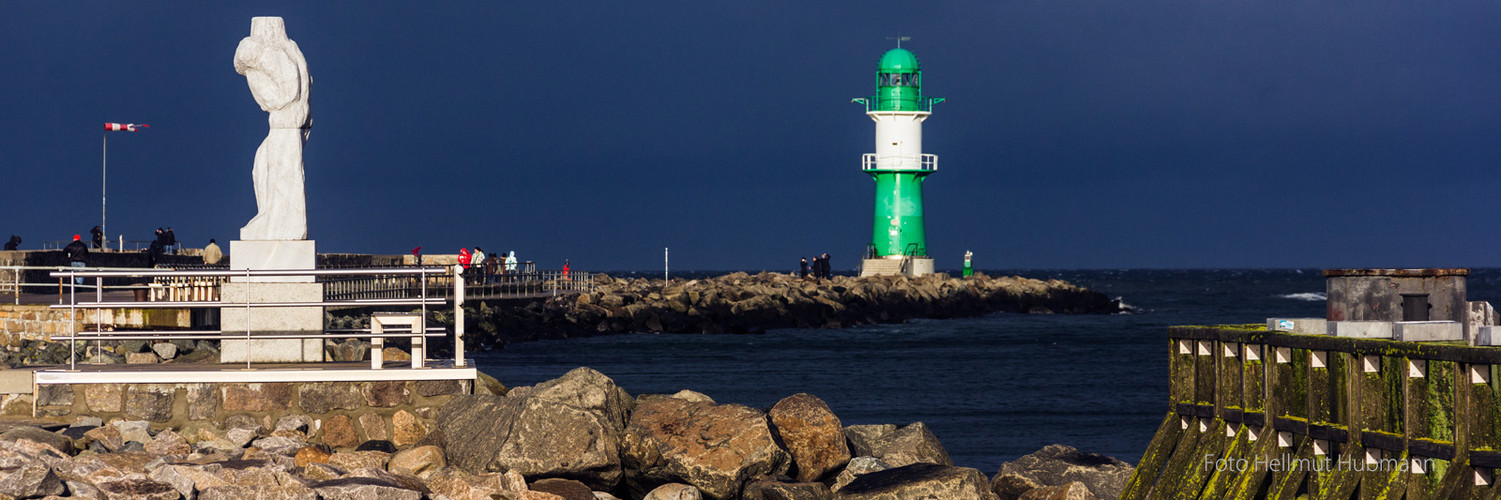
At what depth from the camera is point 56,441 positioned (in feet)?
29.5

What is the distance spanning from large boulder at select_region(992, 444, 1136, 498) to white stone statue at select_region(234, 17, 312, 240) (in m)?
5.79

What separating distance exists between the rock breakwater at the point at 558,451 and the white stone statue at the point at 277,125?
6.23ft

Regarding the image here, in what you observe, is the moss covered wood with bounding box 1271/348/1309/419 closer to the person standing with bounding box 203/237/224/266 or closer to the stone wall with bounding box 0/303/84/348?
the stone wall with bounding box 0/303/84/348

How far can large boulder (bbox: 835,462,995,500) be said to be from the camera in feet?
31.3

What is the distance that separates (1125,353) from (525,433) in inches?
1059

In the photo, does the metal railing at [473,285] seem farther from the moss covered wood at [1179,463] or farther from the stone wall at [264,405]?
the moss covered wood at [1179,463]

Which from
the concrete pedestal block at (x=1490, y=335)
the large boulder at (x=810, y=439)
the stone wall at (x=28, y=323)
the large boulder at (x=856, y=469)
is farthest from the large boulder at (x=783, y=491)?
the stone wall at (x=28, y=323)

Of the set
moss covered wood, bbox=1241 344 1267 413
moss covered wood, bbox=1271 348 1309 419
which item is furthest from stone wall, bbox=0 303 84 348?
moss covered wood, bbox=1271 348 1309 419

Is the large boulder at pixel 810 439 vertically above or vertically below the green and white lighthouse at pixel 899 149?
below

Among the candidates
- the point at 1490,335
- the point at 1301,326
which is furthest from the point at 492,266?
the point at 1490,335

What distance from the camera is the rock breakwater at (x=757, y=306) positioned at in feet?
116

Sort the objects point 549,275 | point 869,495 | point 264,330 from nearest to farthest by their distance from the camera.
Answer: point 869,495
point 264,330
point 549,275

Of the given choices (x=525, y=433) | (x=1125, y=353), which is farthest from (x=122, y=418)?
(x=1125, y=353)

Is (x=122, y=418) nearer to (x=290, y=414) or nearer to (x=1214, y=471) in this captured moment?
(x=290, y=414)
